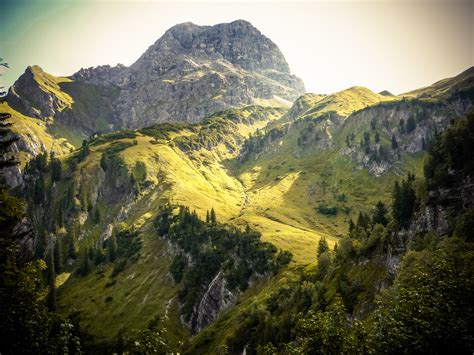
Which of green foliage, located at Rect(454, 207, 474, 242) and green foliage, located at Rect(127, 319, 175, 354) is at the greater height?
green foliage, located at Rect(127, 319, 175, 354)

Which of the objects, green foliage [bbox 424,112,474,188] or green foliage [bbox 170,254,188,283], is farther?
green foliage [bbox 170,254,188,283]

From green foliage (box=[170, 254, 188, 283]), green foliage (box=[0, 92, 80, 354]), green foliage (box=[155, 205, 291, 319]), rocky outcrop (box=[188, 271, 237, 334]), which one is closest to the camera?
green foliage (box=[0, 92, 80, 354])

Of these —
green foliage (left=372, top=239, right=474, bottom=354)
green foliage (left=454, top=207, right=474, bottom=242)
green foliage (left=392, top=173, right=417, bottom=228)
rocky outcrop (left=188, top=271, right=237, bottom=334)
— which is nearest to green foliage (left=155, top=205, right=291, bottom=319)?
rocky outcrop (left=188, top=271, right=237, bottom=334)

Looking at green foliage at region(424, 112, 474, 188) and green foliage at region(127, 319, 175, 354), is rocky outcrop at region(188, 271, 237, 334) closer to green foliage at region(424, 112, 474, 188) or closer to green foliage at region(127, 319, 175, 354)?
green foliage at region(424, 112, 474, 188)

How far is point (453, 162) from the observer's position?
82.1m

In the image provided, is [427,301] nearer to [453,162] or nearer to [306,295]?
[453,162]

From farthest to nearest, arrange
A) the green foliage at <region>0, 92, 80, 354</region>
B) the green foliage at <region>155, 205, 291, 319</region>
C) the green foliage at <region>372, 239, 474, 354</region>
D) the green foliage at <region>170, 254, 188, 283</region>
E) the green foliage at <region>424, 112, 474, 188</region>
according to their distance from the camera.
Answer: the green foliage at <region>170, 254, 188, 283</region>
the green foliage at <region>155, 205, 291, 319</region>
the green foliage at <region>424, 112, 474, 188</region>
the green foliage at <region>0, 92, 80, 354</region>
the green foliage at <region>372, 239, 474, 354</region>

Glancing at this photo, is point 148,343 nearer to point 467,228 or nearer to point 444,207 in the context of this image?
point 467,228

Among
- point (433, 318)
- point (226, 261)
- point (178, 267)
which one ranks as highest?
point (433, 318)

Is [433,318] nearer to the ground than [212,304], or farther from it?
farther from it

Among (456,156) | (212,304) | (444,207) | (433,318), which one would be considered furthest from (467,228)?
(212,304)

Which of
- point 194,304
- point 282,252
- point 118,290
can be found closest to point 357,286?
point 282,252

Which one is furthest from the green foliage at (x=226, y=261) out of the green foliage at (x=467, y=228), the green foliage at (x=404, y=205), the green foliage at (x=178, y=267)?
the green foliage at (x=467, y=228)

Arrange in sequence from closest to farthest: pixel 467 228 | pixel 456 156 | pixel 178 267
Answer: pixel 467 228 < pixel 456 156 < pixel 178 267
